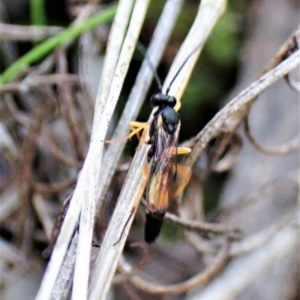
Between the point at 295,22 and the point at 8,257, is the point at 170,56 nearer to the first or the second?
the point at 295,22

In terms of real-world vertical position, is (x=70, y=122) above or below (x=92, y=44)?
below

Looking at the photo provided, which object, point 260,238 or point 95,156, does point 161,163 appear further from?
point 260,238

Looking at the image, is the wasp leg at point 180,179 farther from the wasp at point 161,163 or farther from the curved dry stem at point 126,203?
the curved dry stem at point 126,203

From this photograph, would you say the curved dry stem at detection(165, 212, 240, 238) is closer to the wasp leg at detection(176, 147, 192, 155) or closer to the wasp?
the wasp

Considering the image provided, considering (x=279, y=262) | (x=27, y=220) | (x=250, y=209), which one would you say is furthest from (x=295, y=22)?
(x=27, y=220)

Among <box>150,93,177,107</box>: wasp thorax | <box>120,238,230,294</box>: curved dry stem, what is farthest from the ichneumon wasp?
<box>120,238,230,294</box>: curved dry stem
